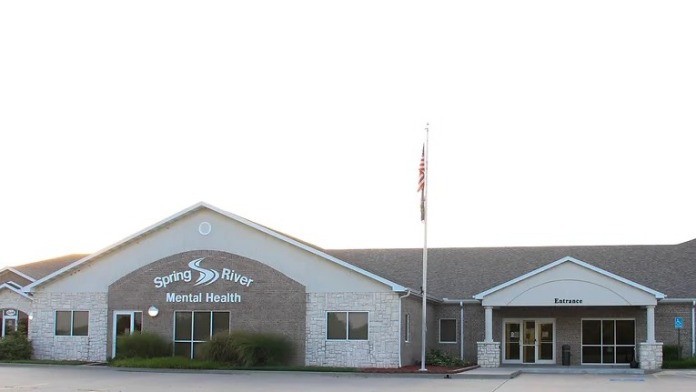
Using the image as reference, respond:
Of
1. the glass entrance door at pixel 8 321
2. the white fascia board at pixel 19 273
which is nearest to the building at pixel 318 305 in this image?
the glass entrance door at pixel 8 321

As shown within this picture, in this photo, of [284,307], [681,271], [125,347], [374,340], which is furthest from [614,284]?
[125,347]

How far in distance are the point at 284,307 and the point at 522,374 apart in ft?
29.6

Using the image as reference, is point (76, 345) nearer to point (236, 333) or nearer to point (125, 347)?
point (125, 347)

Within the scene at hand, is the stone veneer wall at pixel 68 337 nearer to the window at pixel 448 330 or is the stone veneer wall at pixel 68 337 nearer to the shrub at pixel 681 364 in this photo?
the window at pixel 448 330

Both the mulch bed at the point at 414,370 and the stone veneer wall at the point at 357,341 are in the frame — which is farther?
the stone veneer wall at the point at 357,341

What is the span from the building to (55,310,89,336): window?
48mm

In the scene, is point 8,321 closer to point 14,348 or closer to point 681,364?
point 14,348

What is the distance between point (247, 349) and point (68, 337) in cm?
852

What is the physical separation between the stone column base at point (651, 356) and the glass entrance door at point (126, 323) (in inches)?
748

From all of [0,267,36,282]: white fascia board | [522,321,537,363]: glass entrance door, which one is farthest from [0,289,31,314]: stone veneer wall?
[522,321,537,363]: glass entrance door

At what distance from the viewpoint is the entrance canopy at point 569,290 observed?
35.8 metres

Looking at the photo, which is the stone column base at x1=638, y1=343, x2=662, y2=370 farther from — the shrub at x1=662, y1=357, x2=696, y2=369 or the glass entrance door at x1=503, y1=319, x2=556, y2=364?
the glass entrance door at x1=503, y1=319, x2=556, y2=364

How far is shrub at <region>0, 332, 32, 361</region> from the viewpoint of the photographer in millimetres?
36844

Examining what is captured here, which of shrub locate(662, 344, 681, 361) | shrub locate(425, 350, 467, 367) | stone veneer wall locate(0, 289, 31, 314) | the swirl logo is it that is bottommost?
shrub locate(425, 350, 467, 367)
